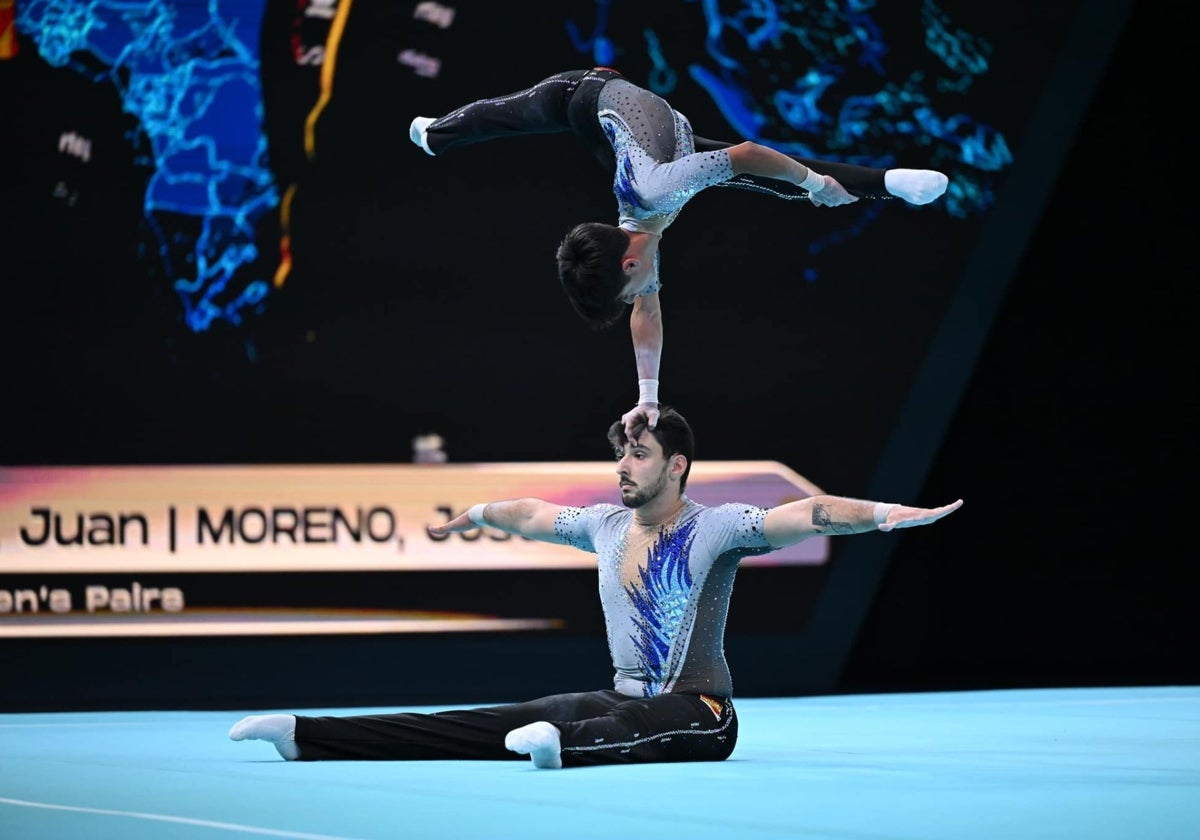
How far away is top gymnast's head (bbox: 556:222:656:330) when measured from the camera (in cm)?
501

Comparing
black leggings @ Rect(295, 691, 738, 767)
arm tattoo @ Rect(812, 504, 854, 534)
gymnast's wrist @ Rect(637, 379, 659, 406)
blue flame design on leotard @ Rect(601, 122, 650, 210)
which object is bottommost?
black leggings @ Rect(295, 691, 738, 767)

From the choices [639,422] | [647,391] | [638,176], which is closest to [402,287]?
[647,391]

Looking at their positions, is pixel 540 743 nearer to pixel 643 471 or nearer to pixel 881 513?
pixel 643 471

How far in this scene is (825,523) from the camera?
5.02 m

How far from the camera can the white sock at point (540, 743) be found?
490cm

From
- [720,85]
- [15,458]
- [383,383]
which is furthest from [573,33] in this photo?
[15,458]

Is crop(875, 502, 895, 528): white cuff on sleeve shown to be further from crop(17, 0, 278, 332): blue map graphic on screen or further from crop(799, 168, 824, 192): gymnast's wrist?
crop(17, 0, 278, 332): blue map graphic on screen

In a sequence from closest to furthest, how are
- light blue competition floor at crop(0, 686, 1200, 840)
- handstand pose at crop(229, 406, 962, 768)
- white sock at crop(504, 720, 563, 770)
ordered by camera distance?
light blue competition floor at crop(0, 686, 1200, 840)
white sock at crop(504, 720, 563, 770)
handstand pose at crop(229, 406, 962, 768)

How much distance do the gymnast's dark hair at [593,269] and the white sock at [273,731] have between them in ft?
5.03

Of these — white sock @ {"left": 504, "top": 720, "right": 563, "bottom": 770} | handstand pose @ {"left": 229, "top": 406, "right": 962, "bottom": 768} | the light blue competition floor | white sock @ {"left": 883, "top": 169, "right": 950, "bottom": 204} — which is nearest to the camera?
the light blue competition floor

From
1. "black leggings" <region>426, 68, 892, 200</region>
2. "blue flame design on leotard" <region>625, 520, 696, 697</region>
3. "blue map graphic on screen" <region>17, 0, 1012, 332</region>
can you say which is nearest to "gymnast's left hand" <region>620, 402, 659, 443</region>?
"blue flame design on leotard" <region>625, 520, 696, 697</region>

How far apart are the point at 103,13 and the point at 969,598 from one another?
18.3 feet

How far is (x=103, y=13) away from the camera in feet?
27.3

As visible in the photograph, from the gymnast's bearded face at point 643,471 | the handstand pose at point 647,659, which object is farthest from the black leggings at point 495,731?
the gymnast's bearded face at point 643,471
